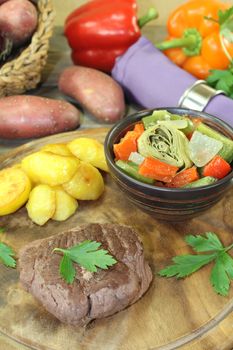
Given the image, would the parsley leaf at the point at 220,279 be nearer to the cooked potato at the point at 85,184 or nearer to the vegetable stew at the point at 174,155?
the vegetable stew at the point at 174,155

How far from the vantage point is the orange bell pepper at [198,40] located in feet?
6.85

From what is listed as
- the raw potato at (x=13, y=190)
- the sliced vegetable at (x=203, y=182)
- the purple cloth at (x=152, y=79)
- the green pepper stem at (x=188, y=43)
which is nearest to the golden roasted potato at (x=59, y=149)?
the raw potato at (x=13, y=190)

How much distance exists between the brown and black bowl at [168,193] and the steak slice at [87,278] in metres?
0.11

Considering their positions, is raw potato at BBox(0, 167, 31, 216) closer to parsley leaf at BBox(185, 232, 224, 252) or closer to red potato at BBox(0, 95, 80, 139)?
red potato at BBox(0, 95, 80, 139)

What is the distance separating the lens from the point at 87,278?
3.62ft

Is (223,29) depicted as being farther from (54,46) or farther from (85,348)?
(85,348)

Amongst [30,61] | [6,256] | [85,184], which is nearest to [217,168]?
[85,184]

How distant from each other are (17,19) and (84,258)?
3.81 feet

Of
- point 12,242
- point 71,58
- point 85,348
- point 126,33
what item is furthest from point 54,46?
point 85,348

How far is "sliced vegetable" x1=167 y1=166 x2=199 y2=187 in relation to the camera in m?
1.25

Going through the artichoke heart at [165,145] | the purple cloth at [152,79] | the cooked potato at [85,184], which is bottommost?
the cooked potato at [85,184]

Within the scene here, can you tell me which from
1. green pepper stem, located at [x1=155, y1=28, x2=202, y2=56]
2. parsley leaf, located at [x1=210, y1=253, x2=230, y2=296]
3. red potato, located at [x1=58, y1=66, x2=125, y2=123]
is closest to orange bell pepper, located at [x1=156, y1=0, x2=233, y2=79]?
green pepper stem, located at [x1=155, y1=28, x2=202, y2=56]

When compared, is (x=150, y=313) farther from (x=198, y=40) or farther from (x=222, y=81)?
(x=198, y=40)

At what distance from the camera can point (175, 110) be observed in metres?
1.43
